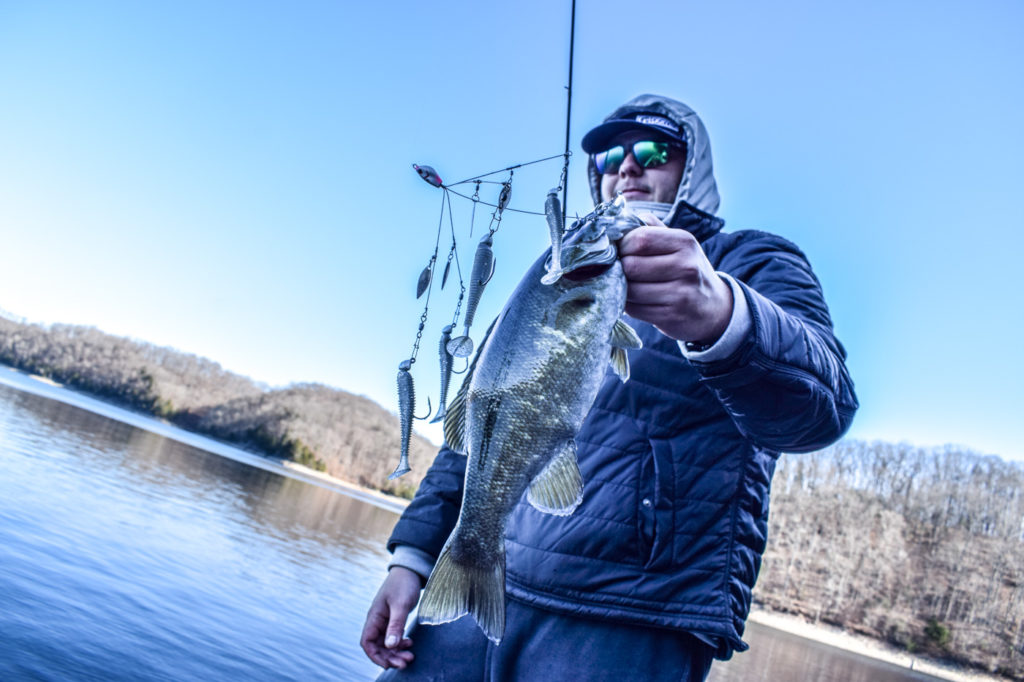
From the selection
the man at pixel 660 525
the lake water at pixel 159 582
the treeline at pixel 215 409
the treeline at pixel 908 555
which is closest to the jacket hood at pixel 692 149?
the man at pixel 660 525

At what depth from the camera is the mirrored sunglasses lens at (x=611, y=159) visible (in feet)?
11.7

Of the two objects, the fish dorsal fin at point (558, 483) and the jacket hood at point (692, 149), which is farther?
the jacket hood at point (692, 149)

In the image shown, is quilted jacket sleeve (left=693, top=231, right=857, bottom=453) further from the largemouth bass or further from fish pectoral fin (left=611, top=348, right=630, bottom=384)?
the largemouth bass

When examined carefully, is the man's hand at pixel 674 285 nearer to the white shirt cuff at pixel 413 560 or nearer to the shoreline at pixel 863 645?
the white shirt cuff at pixel 413 560

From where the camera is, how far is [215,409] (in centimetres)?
10425

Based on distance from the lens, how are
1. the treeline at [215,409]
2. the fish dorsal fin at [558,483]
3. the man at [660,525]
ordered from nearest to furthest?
1. the fish dorsal fin at [558,483]
2. the man at [660,525]
3. the treeline at [215,409]

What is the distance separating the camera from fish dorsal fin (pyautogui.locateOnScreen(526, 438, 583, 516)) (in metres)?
1.76

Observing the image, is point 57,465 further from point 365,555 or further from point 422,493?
point 422,493

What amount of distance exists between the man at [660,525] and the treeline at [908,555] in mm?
59303

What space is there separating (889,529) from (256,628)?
70434 mm

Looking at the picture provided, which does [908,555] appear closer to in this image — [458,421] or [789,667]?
[789,667]

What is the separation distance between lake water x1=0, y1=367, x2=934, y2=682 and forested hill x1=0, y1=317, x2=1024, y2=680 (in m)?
32.7

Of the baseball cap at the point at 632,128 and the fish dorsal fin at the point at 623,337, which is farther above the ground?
the baseball cap at the point at 632,128

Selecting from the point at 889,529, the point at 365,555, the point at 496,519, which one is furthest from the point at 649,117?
the point at 889,529
